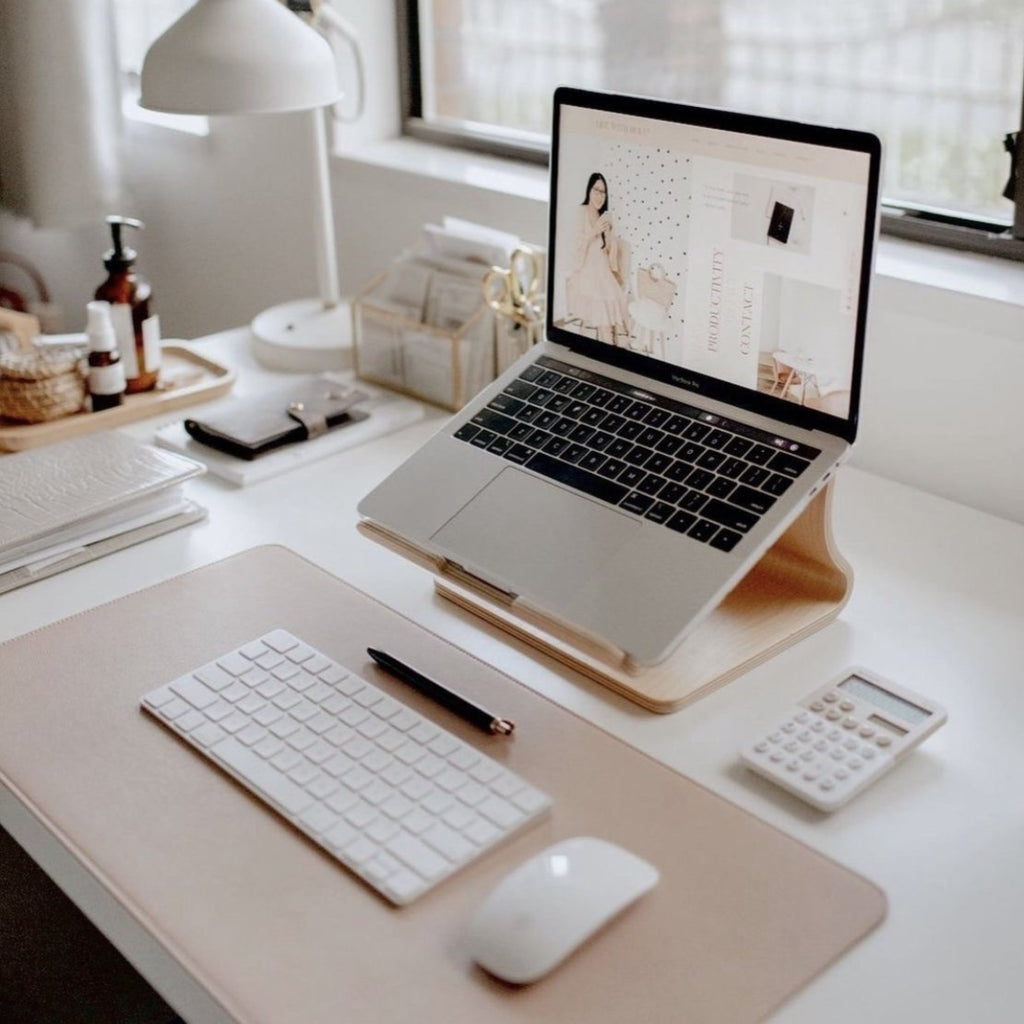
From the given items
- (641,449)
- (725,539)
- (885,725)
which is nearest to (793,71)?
(641,449)

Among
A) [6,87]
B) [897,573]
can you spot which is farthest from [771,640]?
[6,87]

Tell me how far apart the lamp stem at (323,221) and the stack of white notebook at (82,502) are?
0.48m

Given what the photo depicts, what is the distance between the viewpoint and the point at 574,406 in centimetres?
119

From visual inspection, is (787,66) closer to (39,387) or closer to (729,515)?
(729,515)

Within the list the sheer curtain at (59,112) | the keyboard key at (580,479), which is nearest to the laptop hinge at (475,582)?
the keyboard key at (580,479)

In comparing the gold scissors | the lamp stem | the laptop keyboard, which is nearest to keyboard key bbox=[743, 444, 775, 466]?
the laptop keyboard

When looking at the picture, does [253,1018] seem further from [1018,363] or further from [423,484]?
[1018,363]

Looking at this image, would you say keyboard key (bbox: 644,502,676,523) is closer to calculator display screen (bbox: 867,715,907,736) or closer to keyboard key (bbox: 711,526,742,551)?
keyboard key (bbox: 711,526,742,551)

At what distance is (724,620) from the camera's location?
1089 millimetres

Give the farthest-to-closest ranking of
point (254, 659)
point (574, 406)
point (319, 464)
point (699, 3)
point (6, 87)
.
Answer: point (6, 87), point (699, 3), point (319, 464), point (574, 406), point (254, 659)

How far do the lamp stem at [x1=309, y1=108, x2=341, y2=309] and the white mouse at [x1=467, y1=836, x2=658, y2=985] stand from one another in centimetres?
108

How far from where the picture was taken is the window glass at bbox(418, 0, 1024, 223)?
1482mm

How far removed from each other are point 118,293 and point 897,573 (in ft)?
2.90

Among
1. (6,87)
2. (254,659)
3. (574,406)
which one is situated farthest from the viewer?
(6,87)
